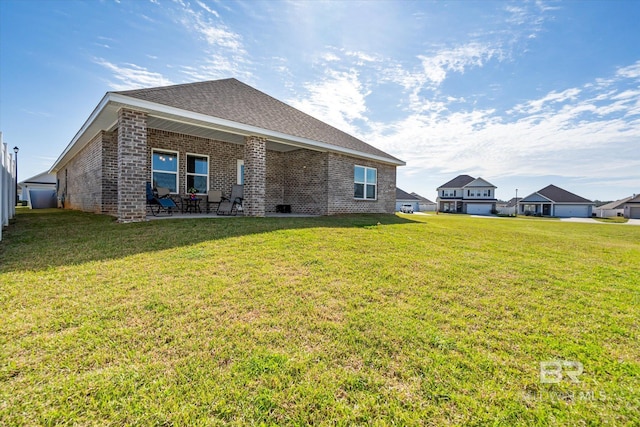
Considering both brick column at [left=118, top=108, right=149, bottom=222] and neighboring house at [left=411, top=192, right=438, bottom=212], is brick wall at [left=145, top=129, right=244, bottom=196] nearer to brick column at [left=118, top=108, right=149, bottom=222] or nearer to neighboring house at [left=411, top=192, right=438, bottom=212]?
brick column at [left=118, top=108, right=149, bottom=222]

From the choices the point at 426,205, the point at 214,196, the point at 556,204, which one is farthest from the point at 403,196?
the point at 214,196

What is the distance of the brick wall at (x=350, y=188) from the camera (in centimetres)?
1240

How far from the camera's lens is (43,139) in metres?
16.4

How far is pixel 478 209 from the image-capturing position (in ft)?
161

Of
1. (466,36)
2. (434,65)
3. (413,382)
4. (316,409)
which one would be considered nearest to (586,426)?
(413,382)

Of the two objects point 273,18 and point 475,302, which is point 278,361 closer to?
point 475,302

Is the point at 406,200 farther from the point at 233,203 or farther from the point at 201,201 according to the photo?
the point at 233,203

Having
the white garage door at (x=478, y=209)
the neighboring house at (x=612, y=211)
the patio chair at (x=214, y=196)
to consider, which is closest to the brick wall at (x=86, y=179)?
the patio chair at (x=214, y=196)

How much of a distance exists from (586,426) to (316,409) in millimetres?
1628

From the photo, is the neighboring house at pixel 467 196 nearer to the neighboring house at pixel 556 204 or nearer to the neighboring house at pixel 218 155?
the neighboring house at pixel 556 204

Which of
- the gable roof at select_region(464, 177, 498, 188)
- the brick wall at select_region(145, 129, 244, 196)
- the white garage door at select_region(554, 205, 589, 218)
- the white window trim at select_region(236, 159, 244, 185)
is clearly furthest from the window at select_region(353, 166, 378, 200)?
the white garage door at select_region(554, 205, 589, 218)

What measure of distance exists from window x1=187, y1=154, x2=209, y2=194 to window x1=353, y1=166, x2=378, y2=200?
6.87 meters

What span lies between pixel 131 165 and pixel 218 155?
15.4 feet

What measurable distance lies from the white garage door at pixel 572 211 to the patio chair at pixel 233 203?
5468cm
